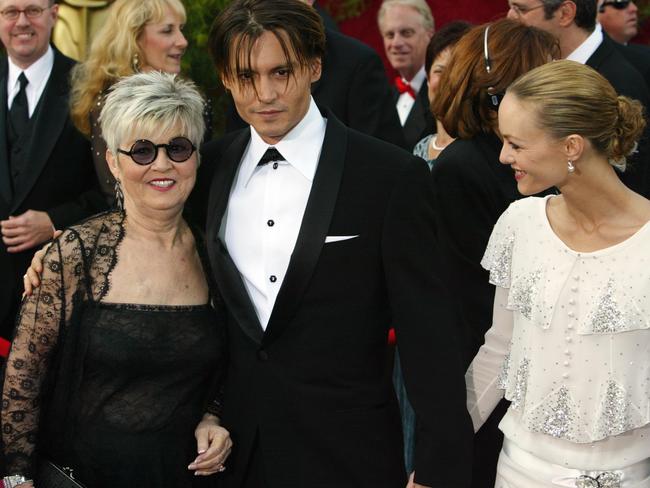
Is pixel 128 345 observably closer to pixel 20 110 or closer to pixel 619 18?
Answer: pixel 20 110

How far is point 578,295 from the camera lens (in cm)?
280

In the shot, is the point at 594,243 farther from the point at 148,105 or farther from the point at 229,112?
the point at 229,112

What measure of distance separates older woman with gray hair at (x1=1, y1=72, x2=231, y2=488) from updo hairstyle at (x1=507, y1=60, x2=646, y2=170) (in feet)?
3.37

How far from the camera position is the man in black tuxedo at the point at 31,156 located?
4.80m

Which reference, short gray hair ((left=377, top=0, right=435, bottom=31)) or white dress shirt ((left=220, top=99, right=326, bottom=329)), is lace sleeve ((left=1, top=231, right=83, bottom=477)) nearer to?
white dress shirt ((left=220, top=99, right=326, bottom=329))

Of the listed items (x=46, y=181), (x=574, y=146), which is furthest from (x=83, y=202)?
(x=574, y=146)

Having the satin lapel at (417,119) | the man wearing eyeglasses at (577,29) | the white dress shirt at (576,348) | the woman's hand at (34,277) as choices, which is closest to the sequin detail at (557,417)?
the white dress shirt at (576,348)

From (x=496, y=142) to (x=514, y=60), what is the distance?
274mm

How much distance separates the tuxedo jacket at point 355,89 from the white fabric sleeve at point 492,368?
1.91 m

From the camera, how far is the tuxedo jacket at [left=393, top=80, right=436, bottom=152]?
584cm

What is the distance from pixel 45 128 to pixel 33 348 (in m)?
2.11

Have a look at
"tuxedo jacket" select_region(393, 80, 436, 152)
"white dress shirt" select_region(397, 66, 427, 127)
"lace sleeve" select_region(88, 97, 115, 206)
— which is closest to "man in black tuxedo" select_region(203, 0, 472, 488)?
"lace sleeve" select_region(88, 97, 115, 206)

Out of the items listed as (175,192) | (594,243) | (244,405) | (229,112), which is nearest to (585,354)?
(594,243)

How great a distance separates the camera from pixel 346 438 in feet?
9.86
